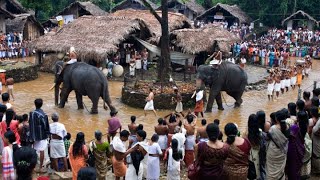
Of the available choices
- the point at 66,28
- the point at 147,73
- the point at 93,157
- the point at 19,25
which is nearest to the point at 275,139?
the point at 93,157

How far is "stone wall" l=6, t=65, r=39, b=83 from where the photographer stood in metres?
22.1

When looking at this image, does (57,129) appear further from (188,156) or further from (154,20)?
(154,20)

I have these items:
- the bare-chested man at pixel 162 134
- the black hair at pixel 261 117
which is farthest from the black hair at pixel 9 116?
the black hair at pixel 261 117

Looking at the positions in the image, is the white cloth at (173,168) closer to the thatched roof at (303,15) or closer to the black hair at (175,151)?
the black hair at (175,151)

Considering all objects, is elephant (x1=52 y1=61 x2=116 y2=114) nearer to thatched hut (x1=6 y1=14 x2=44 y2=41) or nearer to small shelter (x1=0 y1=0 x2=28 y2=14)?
thatched hut (x1=6 y1=14 x2=44 y2=41)

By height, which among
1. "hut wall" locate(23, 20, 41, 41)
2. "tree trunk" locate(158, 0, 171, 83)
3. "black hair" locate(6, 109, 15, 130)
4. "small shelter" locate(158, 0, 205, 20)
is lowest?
"black hair" locate(6, 109, 15, 130)

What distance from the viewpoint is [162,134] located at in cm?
998

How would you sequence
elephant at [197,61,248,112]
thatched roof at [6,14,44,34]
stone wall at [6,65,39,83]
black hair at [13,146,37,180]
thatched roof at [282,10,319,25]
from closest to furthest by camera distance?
black hair at [13,146,37,180], elephant at [197,61,248,112], stone wall at [6,65,39,83], thatched roof at [6,14,44,34], thatched roof at [282,10,319,25]

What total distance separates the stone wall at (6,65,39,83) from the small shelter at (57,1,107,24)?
1430 centimetres

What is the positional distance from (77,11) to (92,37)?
14.4m

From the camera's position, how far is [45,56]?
2550cm

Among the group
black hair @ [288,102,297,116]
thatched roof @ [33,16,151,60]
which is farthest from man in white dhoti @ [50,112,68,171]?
thatched roof @ [33,16,151,60]

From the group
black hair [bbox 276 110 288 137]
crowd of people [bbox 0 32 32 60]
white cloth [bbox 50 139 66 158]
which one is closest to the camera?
black hair [bbox 276 110 288 137]

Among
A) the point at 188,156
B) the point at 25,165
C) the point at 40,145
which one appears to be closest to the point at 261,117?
the point at 188,156
